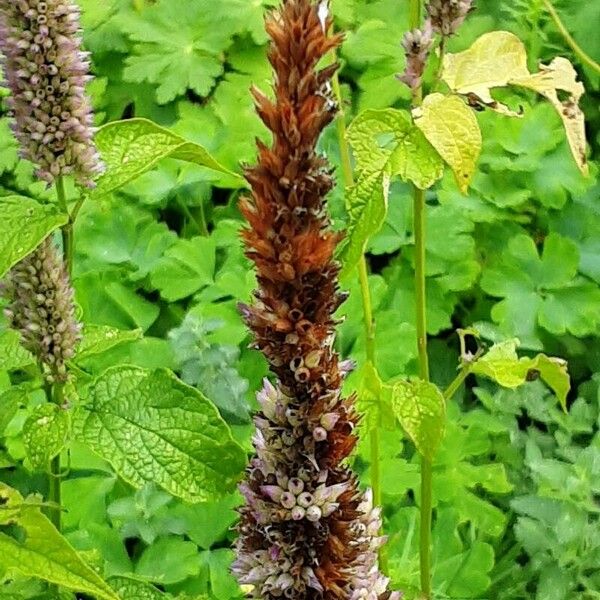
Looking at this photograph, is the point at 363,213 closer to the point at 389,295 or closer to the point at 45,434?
the point at 45,434

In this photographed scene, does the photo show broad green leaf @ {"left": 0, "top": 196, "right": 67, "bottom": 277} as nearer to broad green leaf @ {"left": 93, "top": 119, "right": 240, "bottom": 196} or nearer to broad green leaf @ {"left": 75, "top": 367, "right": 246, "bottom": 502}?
broad green leaf @ {"left": 93, "top": 119, "right": 240, "bottom": 196}

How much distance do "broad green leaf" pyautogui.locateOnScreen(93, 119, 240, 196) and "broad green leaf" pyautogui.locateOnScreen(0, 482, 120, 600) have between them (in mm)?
243

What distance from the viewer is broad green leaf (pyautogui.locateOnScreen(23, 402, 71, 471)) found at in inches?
31.6

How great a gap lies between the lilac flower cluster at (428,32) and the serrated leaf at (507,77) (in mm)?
28

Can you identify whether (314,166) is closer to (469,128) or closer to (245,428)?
(469,128)

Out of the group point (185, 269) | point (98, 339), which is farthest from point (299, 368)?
point (185, 269)

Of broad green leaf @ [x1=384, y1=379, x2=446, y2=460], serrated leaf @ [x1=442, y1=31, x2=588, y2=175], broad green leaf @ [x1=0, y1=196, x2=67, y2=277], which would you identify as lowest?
broad green leaf @ [x1=384, y1=379, x2=446, y2=460]

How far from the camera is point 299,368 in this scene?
0.58m

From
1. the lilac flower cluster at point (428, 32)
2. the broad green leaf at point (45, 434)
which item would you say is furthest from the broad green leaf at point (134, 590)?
the lilac flower cluster at point (428, 32)

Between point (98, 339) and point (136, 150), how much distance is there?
0.65 ft

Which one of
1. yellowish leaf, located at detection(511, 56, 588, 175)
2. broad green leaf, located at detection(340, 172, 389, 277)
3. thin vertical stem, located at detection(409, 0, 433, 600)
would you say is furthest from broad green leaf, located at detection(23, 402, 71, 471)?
yellowish leaf, located at detection(511, 56, 588, 175)

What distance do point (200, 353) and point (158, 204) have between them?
56 cm

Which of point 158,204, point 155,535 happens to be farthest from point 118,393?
point 158,204

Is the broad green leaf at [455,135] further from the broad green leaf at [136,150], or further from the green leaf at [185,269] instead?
the green leaf at [185,269]
